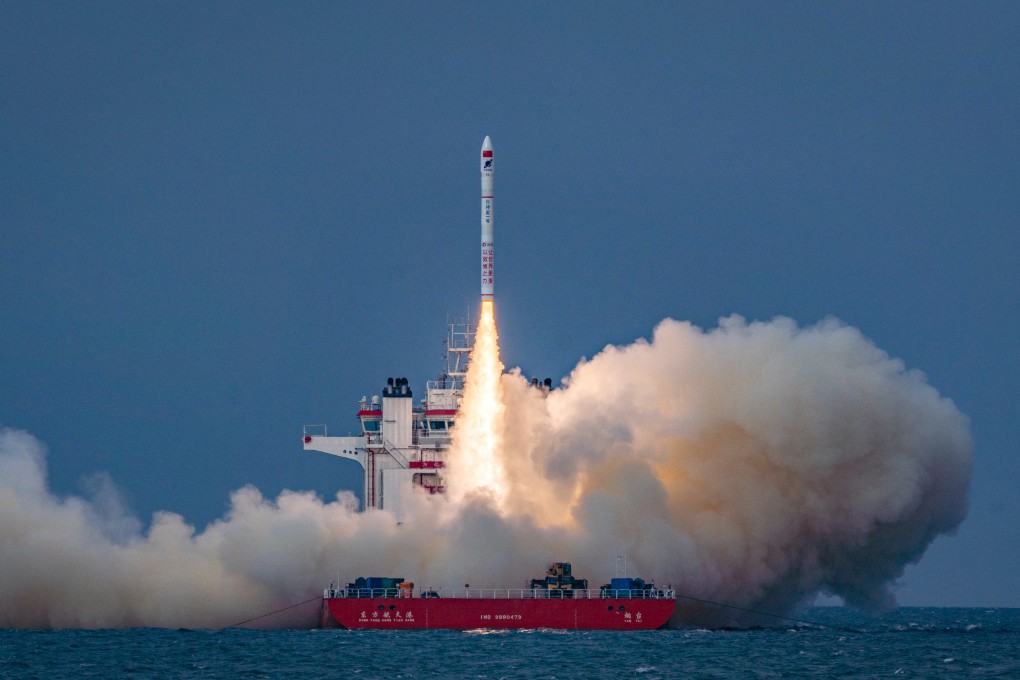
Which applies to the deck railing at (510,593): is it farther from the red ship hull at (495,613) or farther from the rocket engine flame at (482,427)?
the rocket engine flame at (482,427)

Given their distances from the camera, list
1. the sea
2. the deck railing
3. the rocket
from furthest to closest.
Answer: the rocket → the deck railing → the sea

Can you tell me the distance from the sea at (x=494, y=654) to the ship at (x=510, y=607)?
2.41 ft

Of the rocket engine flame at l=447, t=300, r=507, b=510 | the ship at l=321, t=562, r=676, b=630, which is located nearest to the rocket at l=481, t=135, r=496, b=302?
the rocket engine flame at l=447, t=300, r=507, b=510

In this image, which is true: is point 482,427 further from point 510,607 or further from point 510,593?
point 510,607

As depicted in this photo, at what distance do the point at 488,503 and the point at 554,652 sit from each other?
1193 cm

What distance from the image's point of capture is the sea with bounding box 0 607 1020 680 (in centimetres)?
6950

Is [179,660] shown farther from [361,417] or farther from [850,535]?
[850,535]

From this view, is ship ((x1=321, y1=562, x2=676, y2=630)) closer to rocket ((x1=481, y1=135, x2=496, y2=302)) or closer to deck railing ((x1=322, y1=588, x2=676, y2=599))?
deck railing ((x1=322, y1=588, x2=676, y2=599))

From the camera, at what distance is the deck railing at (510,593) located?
3290 inches

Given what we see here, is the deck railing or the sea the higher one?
the deck railing

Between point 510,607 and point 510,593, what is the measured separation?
1.51 meters

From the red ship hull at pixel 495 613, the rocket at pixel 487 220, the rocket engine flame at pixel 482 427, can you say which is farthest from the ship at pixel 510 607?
the rocket at pixel 487 220

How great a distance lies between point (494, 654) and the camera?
247 feet

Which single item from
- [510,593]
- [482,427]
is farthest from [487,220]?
[510,593]
